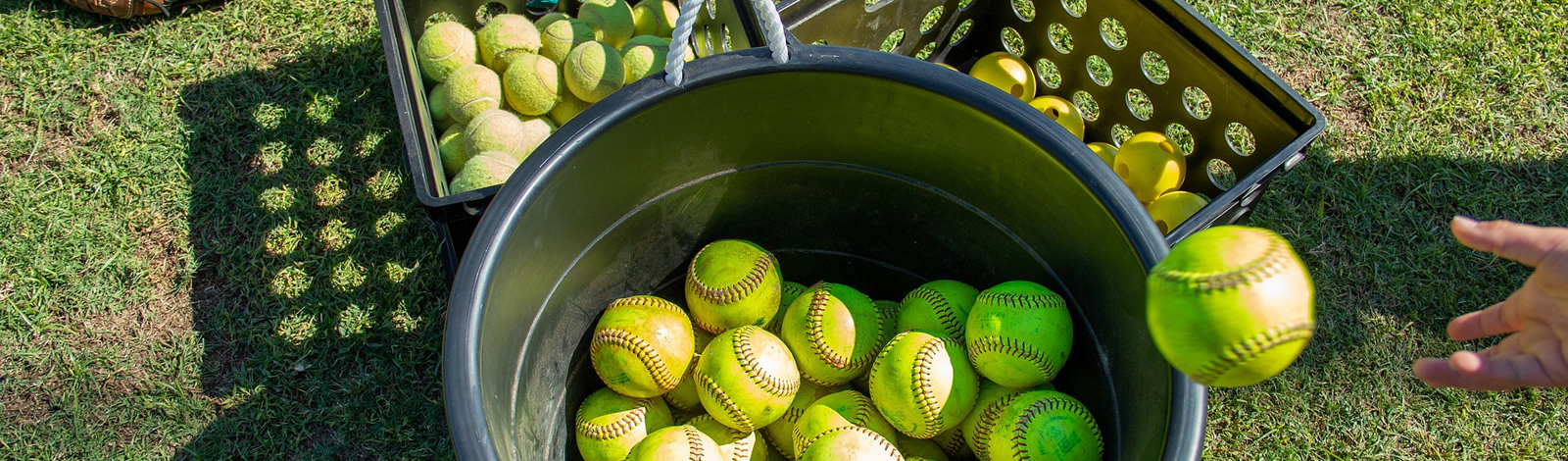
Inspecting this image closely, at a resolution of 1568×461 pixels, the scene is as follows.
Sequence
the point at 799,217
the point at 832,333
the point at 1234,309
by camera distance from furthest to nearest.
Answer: the point at 799,217 → the point at 832,333 → the point at 1234,309

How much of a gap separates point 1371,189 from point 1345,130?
260mm

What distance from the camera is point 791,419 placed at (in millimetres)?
2316

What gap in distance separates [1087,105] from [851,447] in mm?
1789

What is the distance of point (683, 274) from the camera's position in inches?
98.0

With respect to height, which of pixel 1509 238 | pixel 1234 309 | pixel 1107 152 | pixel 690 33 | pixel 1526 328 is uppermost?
pixel 690 33

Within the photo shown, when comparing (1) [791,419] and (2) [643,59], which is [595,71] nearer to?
(2) [643,59]

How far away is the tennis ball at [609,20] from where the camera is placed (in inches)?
123

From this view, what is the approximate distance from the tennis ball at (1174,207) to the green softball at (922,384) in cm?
88

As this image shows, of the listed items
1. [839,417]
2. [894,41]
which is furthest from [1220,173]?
[839,417]

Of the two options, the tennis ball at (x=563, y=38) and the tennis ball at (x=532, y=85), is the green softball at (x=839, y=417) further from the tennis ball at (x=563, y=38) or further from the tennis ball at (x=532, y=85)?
the tennis ball at (x=563, y=38)

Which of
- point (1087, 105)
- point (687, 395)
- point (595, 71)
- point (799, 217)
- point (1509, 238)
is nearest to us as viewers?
point (1509, 238)

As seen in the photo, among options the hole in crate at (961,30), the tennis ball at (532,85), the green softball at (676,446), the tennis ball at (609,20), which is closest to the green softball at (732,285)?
the green softball at (676,446)

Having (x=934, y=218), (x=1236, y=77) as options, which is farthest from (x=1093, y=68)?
(x=934, y=218)

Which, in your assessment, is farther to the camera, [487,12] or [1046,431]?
[487,12]
